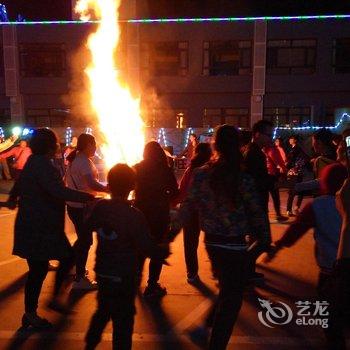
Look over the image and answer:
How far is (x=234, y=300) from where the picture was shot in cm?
327

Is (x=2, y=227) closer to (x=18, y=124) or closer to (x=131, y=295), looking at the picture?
(x=131, y=295)

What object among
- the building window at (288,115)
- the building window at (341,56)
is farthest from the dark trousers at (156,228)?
the building window at (341,56)

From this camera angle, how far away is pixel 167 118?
28.5 m

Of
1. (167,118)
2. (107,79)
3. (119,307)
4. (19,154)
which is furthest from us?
(167,118)

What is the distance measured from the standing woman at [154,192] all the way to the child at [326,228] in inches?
75.4

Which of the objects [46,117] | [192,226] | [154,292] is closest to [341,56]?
[46,117]

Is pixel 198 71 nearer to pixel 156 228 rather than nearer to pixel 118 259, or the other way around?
pixel 156 228

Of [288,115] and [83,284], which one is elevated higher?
[288,115]

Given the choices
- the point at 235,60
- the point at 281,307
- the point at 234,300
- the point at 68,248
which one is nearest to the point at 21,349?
the point at 68,248

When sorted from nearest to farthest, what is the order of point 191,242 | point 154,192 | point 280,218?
point 154,192
point 191,242
point 280,218

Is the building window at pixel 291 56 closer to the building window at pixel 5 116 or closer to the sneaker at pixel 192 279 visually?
the building window at pixel 5 116

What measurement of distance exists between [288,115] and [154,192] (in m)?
24.5

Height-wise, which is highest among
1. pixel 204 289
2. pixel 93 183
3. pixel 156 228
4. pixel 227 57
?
pixel 227 57

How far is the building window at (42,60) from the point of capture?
1139 inches
